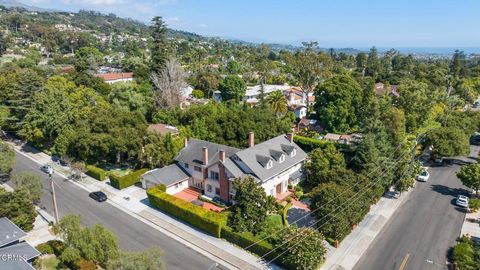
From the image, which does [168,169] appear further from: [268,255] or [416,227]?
[416,227]

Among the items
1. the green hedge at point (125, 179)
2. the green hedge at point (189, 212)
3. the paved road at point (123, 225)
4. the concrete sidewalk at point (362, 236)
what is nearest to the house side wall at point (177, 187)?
the green hedge at point (189, 212)

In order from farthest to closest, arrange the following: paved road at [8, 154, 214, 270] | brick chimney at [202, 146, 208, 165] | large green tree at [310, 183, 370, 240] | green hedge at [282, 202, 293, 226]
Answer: brick chimney at [202, 146, 208, 165]
green hedge at [282, 202, 293, 226]
large green tree at [310, 183, 370, 240]
paved road at [8, 154, 214, 270]

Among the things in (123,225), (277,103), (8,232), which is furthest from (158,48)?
(8,232)

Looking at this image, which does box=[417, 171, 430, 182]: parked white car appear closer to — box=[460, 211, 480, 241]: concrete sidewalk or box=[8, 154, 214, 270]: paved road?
box=[460, 211, 480, 241]: concrete sidewalk

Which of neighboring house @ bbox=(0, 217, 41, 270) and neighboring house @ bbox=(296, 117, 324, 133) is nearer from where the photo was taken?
neighboring house @ bbox=(0, 217, 41, 270)

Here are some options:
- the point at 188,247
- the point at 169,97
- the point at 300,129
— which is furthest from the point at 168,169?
the point at 300,129

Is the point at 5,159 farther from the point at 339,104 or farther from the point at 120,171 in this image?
the point at 339,104

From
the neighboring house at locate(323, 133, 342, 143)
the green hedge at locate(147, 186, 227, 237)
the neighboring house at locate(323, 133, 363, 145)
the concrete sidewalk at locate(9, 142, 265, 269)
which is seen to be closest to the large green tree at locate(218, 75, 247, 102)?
the neighboring house at locate(323, 133, 342, 143)

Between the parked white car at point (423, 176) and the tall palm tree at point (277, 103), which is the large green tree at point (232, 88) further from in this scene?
the parked white car at point (423, 176)
